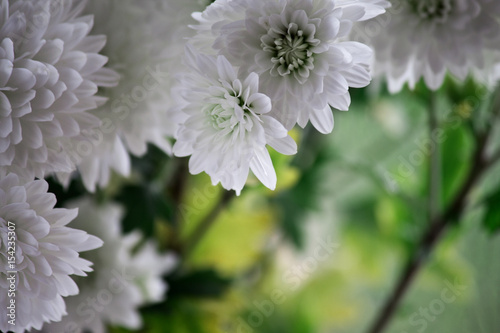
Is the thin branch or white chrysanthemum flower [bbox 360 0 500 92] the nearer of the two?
white chrysanthemum flower [bbox 360 0 500 92]

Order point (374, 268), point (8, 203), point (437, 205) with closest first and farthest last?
point (8, 203), point (437, 205), point (374, 268)

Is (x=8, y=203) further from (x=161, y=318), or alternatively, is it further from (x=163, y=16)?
(x=161, y=318)

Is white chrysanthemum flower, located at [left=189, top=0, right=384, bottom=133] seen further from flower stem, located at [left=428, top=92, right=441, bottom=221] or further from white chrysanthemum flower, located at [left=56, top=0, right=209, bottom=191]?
flower stem, located at [left=428, top=92, right=441, bottom=221]

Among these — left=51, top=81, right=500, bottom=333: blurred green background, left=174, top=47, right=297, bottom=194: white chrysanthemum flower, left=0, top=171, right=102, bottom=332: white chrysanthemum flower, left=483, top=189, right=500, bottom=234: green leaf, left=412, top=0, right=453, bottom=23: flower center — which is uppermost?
left=412, top=0, right=453, bottom=23: flower center

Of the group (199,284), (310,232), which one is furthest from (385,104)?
(199,284)

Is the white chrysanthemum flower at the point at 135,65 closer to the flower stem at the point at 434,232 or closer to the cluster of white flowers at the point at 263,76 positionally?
the cluster of white flowers at the point at 263,76

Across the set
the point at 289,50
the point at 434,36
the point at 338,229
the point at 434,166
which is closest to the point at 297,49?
the point at 289,50

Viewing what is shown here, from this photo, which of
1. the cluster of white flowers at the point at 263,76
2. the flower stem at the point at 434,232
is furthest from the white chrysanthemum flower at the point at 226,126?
the flower stem at the point at 434,232

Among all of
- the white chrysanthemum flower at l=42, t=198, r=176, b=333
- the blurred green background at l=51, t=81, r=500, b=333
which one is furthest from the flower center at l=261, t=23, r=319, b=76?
the white chrysanthemum flower at l=42, t=198, r=176, b=333
